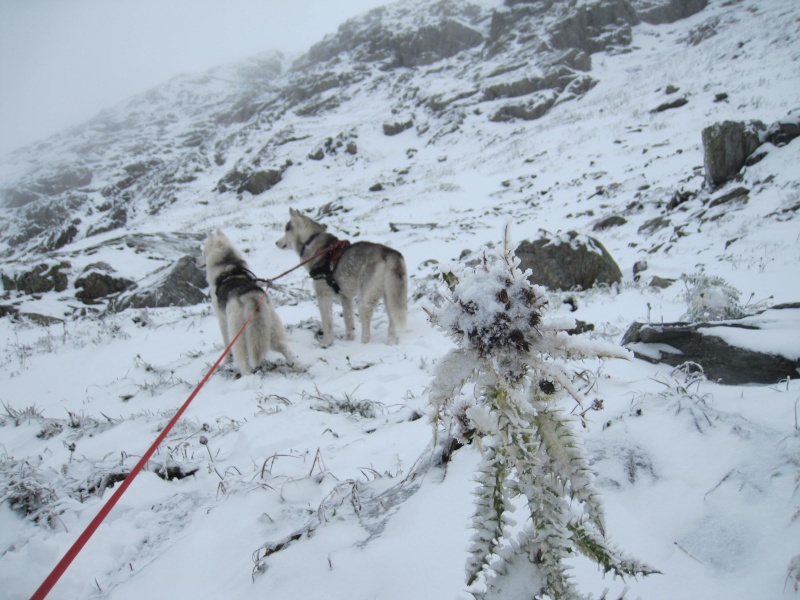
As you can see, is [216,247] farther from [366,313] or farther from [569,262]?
[569,262]

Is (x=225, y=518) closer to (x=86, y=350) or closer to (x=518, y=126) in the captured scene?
(x=86, y=350)

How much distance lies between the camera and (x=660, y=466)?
4.20 feet

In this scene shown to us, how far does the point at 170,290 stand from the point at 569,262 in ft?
28.6

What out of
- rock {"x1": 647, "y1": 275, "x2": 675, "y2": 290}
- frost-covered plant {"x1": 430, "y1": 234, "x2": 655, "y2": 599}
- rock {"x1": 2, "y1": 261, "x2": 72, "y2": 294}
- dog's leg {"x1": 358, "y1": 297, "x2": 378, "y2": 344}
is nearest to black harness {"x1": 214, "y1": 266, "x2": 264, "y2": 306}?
dog's leg {"x1": 358, "y1": 297, "x2": 378, "y2": 344}

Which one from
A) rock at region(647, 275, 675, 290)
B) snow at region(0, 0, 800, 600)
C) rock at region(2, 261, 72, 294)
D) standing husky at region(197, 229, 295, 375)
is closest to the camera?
snow at region(0, 0, 800, 600)

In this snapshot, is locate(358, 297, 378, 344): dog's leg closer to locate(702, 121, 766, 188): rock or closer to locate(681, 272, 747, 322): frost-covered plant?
locate(681, 272, 747, 322): frost-covered plant

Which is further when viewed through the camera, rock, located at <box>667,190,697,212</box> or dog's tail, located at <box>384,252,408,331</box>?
rock, located at <box>667,190,697,212</box>

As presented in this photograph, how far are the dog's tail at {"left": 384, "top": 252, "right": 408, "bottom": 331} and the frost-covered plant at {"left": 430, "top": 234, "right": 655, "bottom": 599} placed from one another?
4.57 metres

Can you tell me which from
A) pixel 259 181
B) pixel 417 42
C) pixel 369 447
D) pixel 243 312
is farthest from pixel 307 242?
pixel 417 42

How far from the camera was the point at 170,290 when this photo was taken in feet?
30.1

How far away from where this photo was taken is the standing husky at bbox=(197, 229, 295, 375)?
4.32 m

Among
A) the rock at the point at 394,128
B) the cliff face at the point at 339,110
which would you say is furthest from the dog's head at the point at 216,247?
the rock at the point at 394,128

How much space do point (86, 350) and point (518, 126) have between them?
29.2 metres

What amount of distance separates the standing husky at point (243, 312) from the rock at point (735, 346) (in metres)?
3.62
